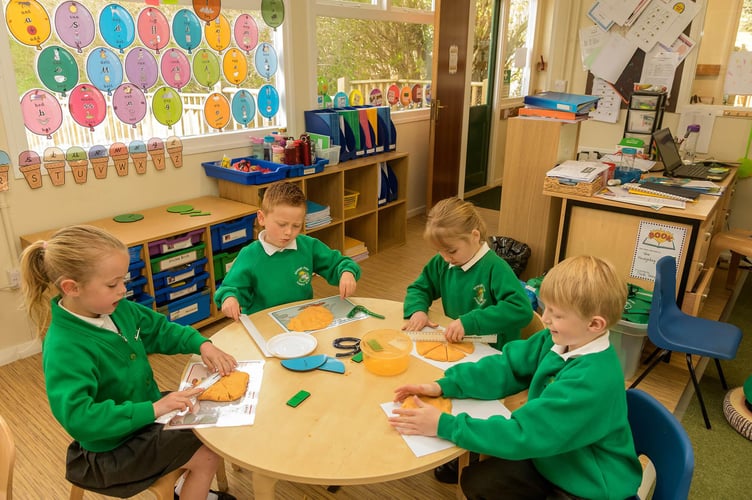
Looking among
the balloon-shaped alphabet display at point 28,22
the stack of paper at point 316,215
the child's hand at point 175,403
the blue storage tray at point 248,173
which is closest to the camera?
the child's hand at point 175,403

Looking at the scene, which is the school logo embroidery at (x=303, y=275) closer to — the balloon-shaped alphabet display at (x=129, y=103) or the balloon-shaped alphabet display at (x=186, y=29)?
the balloon-shaped alphabet display at (x=129, y=103)

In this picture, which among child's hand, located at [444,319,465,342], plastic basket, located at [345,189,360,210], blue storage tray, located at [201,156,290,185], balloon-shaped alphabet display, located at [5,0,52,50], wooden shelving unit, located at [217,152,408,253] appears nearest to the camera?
child's hand, located at [444,319,465,342]

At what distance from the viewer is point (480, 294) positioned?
5.81 ft

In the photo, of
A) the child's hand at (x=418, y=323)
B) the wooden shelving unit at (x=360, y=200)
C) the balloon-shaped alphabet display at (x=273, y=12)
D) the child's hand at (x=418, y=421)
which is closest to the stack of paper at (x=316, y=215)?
the wooden shelving unit at (x=360, y=200)

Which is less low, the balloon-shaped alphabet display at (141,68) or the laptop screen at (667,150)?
the balloon-shaped alphabet display at (141,68)

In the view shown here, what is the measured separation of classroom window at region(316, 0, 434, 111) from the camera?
3977 mm

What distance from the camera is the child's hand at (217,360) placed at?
54.8 inches

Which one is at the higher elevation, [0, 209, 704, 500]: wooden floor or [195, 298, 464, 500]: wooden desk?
[195, 298, 464, 500]: wooden desk

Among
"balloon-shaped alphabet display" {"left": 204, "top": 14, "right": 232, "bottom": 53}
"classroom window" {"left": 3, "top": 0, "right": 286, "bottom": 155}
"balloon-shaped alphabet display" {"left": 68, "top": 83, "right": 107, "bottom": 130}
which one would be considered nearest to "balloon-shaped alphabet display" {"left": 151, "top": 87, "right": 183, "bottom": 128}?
"classroom window" {"left": 3, "top": 0, "right": 286, "bottom": 155}

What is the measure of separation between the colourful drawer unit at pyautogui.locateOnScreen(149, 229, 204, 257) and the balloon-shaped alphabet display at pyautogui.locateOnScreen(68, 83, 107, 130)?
2.39 feet

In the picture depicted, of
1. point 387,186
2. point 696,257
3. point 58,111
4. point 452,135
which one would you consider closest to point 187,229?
point 58,111

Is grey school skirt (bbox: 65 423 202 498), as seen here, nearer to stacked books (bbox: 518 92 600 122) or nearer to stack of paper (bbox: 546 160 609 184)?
stack of paper (bbox: 546 160 609 184)

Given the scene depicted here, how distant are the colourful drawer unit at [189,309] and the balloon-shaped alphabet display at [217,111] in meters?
1.10

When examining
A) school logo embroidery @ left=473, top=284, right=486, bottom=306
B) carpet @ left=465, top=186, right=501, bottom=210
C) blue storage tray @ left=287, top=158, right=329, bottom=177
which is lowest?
carpet @ left=465, top=186, right=501, bottom=210
